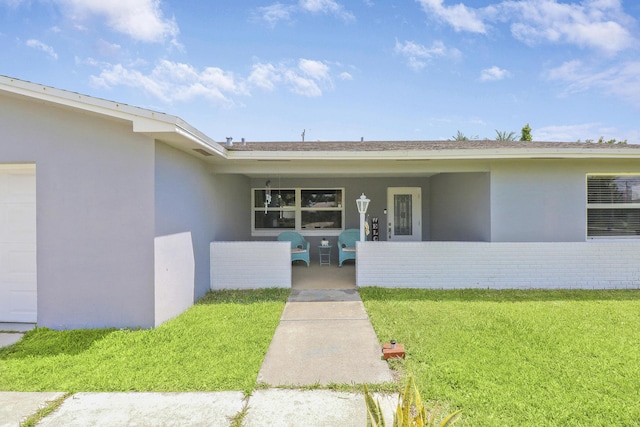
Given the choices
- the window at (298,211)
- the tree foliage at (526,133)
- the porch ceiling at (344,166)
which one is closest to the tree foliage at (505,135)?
the tree foliage at (526,133)

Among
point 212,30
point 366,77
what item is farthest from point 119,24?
point 366,77

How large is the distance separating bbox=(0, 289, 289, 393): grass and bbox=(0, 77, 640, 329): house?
0.47 metres

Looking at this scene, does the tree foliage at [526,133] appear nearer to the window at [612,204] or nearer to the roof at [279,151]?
the window at [612,204]

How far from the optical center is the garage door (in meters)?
5.38

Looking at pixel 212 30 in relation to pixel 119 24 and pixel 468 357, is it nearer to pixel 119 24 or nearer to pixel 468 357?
pixel 119 24

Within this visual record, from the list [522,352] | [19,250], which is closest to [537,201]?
[522,352]

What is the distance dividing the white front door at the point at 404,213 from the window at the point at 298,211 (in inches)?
68.0

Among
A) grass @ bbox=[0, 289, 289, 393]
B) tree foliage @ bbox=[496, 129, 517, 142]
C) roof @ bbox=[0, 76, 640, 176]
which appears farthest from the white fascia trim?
tree foliage @ bbox=[496, 129, 517, 142]

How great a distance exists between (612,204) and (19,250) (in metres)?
12.0

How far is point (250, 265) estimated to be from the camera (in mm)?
7508

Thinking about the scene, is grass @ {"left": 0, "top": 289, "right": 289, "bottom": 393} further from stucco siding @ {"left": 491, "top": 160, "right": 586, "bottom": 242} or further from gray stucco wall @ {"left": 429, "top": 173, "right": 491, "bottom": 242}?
stucco siding @ {"left": 491, "top": 160, "right": 586, "bottom": 242}

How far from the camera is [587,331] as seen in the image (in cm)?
486

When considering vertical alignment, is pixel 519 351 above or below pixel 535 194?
below

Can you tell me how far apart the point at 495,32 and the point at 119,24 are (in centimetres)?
1125
